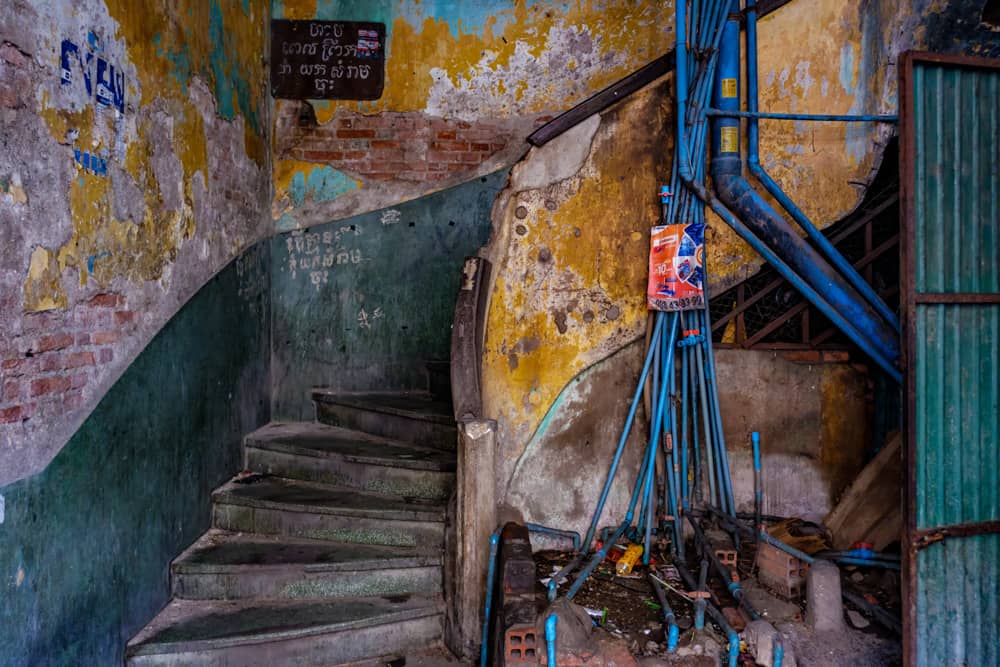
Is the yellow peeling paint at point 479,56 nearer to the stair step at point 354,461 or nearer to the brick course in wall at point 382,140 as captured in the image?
the brick course in wall at point 382,140

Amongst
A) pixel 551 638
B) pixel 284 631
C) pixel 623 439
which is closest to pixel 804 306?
pixel 623 439

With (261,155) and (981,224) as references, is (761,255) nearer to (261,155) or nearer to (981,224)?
(981,224)

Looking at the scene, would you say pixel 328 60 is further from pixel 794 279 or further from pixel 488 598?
pixel 488 598

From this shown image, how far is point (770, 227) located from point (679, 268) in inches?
18.2

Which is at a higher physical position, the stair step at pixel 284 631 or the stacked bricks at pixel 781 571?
the stacked bricks at pixel 781 571

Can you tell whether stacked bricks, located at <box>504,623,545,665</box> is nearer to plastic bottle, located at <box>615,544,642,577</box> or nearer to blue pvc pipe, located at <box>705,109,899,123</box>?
plastic bottle, located at <box>615,544,642,577</box>

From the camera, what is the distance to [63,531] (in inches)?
100

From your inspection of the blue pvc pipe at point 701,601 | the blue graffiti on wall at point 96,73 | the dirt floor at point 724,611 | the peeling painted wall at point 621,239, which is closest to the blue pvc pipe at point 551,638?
the dirt floor at point 724,611

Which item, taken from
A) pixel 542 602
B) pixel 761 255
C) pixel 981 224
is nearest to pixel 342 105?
pixel 761 255

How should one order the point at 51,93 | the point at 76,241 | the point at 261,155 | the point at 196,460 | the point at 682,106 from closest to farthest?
the point at 51,93 < the point at 76,241 < the point at 682,106 < the point at 196,460 < the point at 261,155

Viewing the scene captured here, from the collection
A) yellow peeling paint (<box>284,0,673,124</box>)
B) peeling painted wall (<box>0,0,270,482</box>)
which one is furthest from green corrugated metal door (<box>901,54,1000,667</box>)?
peeling painted wall (<box>0,0,270,482</box>)

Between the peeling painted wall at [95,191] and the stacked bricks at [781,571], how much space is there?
9.44 ft

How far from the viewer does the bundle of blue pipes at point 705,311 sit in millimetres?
3227

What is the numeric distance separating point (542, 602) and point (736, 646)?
0.83 meters
